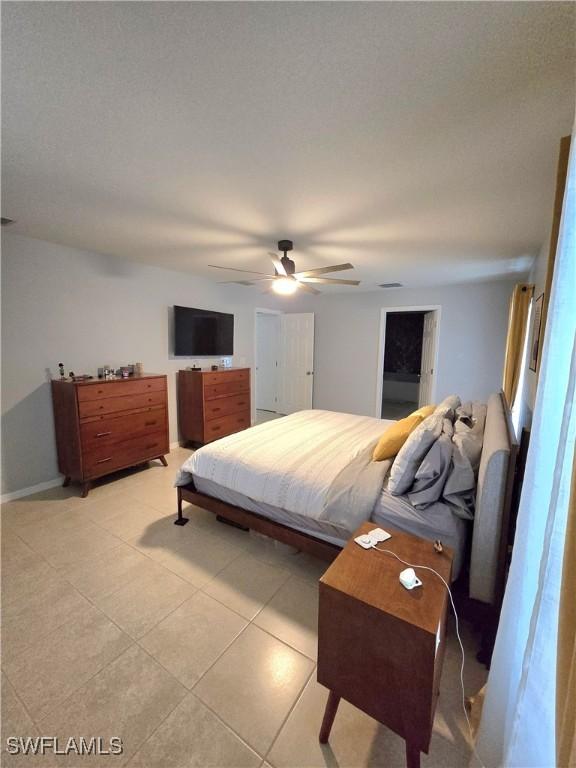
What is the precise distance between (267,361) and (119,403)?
139 inches

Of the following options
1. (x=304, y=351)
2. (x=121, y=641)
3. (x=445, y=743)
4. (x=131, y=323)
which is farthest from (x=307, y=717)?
(x=304, y=351)

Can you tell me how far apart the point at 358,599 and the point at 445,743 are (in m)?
0.74

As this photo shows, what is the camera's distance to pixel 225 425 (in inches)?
170

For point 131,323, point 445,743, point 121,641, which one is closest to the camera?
point 445,743

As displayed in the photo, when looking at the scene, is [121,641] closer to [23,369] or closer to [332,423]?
[332,423]

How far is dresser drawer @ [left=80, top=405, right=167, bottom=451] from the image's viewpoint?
2840mm

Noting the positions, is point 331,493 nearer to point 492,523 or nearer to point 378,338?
point 492,523

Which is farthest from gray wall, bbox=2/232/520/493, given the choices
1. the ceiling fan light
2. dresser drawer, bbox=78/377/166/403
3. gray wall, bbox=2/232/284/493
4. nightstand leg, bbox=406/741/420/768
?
nightstand leg, bbox=406/741/420/768

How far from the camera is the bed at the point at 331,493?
4.58 ft

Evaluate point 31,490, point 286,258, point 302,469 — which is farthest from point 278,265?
point 31,490

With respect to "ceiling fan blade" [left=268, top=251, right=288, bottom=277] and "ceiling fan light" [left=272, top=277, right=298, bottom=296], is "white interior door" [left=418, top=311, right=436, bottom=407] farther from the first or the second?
"ceiling fan blade" [left=268, top=251, right=288, bottom=277]

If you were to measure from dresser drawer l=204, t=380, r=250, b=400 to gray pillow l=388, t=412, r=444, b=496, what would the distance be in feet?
9.32

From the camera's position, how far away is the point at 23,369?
274 centimetres

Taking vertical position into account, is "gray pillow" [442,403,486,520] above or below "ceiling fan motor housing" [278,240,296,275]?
below
